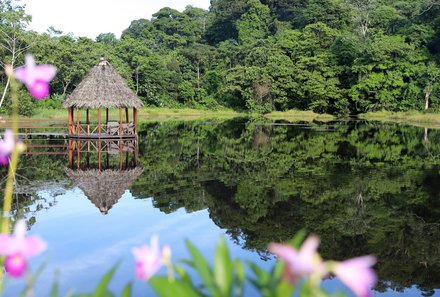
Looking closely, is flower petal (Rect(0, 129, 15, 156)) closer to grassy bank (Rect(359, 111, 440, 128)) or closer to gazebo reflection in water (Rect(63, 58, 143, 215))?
gazebo reflection in water (Rect(63, 58, 143, 215))

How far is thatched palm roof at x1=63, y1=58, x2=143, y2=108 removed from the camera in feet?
51.8

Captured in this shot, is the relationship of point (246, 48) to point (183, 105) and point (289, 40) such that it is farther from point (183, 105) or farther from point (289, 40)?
point (183, 105)

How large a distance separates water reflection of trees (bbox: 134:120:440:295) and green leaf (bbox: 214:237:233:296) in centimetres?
410

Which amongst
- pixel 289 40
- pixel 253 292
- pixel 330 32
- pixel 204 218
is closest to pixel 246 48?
pixel 289 40

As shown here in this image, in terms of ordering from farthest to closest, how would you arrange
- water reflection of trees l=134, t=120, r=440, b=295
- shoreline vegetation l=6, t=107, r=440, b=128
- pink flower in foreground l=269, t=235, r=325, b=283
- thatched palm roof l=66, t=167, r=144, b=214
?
shoreline vegetation l=6, t=107, r=440, b=128 → thatched palm roof l=66, t=167, r=144, b=214 → water reflection of trees l=134, t=120, r=440, b=295 → pink flower in foreground l=269, t=235, r=325, b=283

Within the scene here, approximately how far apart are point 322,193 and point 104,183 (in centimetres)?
384

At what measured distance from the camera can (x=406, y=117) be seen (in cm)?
3169

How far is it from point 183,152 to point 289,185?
5.51 m

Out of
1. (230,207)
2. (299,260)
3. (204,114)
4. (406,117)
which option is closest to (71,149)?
(230,207)

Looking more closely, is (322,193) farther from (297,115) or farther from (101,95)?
(297,115)

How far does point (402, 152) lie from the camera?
1467cm

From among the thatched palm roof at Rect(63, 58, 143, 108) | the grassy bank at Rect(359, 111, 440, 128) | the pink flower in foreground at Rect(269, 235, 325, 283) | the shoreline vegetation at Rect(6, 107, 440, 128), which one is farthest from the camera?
the grassy bank at Rect(359, 111, 440, 128)

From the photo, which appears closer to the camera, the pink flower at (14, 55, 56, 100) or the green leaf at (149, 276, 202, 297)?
the green leaf at (149, 276, 202, 297)

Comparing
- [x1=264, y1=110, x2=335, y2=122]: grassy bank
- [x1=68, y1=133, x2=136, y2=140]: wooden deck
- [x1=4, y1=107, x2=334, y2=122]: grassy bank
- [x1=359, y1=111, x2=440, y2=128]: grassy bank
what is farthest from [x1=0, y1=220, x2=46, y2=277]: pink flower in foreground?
[x1=264, y1=110, x2=335, y2=122]: grassy bank
